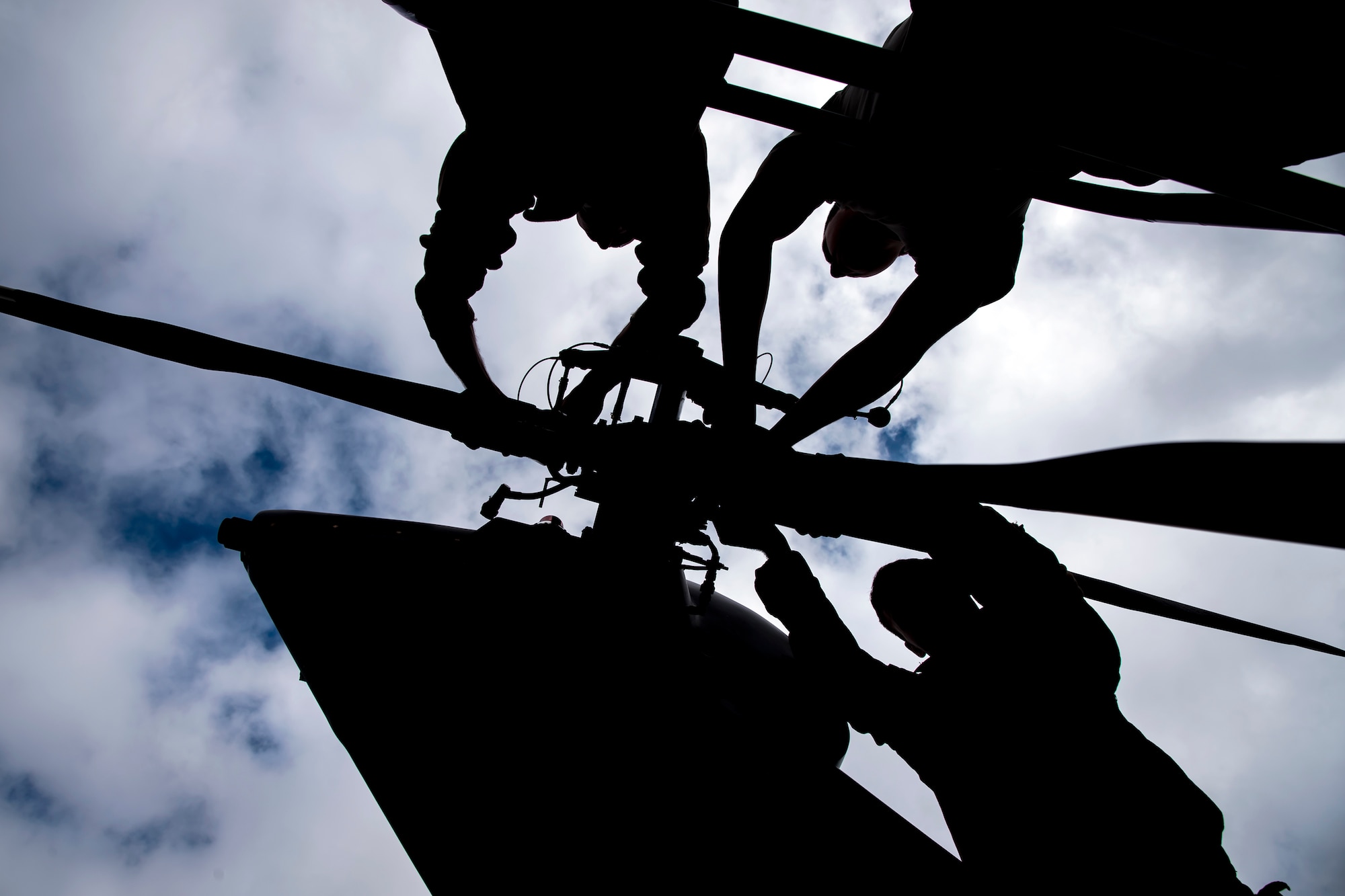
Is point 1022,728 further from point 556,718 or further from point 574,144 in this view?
point 574,144

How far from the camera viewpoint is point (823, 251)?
4.36 meters

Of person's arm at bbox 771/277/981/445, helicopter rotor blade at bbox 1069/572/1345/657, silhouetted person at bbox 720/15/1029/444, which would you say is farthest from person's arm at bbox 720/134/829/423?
helicopter rotor blade at bbox 1069/572/1345/657

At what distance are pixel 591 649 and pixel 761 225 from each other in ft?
8.19

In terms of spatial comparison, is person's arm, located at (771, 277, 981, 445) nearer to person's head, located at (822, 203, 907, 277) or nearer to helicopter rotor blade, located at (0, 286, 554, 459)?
person's head, located at (822, 203, 907, 277)

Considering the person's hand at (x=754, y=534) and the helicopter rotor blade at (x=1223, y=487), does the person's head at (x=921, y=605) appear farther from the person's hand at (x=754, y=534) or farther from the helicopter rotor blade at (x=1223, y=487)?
the helicopter rotor blade at (x=1223, y=487)

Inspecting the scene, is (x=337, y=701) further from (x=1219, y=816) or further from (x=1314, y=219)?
(x=1314, y=219)

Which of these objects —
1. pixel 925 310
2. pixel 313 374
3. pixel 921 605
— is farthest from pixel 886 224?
pixel 313 374

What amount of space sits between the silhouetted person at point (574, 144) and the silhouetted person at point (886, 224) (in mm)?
325

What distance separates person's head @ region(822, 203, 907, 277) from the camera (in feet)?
13.1

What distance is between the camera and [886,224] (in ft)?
10.5

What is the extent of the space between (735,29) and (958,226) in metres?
1.71

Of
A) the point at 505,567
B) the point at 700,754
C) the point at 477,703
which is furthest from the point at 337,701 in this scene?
the point at 700,754

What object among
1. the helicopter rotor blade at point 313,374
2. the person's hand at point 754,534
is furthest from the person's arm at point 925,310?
the helicopter rotor blade at point 313,374

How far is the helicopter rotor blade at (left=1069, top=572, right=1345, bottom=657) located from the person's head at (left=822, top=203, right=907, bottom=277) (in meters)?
2.86
